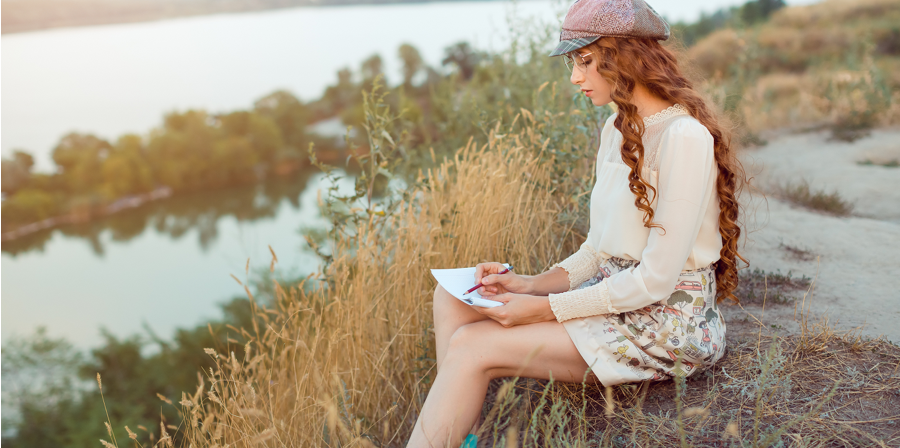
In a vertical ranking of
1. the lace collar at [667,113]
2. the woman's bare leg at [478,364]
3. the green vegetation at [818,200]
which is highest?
the lace collar at [667,113]

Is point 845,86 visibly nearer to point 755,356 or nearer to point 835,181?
point 835,181

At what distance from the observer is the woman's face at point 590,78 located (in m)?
1.43

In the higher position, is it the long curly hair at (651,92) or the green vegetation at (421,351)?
the long curly hair at (651,92)

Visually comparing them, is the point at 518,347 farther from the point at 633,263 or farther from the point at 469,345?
the point at 633,263

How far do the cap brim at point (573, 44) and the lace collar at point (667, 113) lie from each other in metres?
0.26

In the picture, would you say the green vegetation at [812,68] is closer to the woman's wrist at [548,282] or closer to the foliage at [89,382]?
the woman's wrist at [548,282]

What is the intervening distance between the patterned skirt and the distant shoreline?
6063 mm

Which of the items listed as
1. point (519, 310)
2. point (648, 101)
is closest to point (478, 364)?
point (519, 310)

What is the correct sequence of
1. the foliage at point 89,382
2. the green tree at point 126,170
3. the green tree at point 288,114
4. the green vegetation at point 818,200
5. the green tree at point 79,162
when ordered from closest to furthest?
the green vegetation at point 818,200 < the foliage at point 89,382 < the green tree at point 79,162 < the green tree at point 126,170 < the green tree at point 288,114

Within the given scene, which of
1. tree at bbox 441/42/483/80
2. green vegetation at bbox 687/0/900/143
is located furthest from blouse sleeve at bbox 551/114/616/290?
tree at bbox 441/42/483/80

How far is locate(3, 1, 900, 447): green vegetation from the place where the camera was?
1.40m

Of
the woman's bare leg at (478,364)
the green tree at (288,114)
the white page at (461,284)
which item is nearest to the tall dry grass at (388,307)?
the white page at (461,284)

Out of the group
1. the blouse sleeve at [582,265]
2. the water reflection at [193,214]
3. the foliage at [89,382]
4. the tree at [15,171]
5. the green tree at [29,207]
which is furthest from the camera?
the water reflection at [193,214]

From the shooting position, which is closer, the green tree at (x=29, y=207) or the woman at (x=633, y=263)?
the woman at (x=633, y=263)
